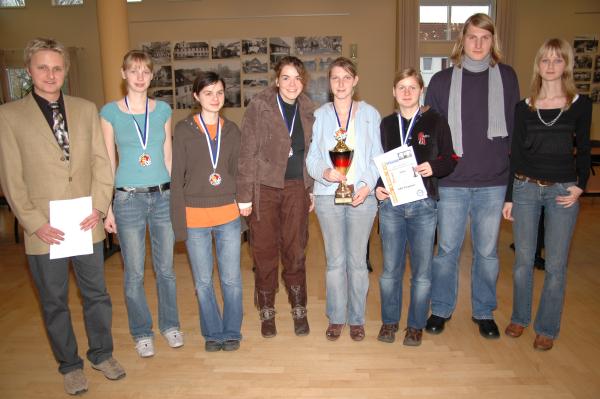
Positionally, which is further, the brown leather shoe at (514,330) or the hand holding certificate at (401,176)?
the brown leather shoe at (514,330)

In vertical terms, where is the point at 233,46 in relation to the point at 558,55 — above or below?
above

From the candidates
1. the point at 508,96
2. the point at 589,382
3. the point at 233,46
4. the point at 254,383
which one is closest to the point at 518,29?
the point at 233,46

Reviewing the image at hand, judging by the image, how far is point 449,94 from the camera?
302 cm

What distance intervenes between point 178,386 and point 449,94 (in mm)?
2570

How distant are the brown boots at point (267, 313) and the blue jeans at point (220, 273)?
0.74ft

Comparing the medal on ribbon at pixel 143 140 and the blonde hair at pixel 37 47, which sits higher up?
the blonde hair at pixel 37 47

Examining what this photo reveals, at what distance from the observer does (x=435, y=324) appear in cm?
330

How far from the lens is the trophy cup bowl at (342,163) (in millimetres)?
2805

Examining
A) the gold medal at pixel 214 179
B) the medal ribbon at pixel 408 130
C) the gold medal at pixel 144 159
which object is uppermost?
the medal ribbon at pixel 408 130

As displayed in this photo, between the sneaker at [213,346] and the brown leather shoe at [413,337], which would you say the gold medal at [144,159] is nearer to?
the sneaker at [213,346]

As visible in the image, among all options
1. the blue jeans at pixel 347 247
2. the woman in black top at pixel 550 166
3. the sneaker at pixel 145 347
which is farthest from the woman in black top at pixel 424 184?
the sneaker at pixel 145 347

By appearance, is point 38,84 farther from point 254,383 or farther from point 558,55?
point 558,55

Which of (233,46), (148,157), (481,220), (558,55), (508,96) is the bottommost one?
(481,220)

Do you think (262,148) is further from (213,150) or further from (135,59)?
(135,59)
